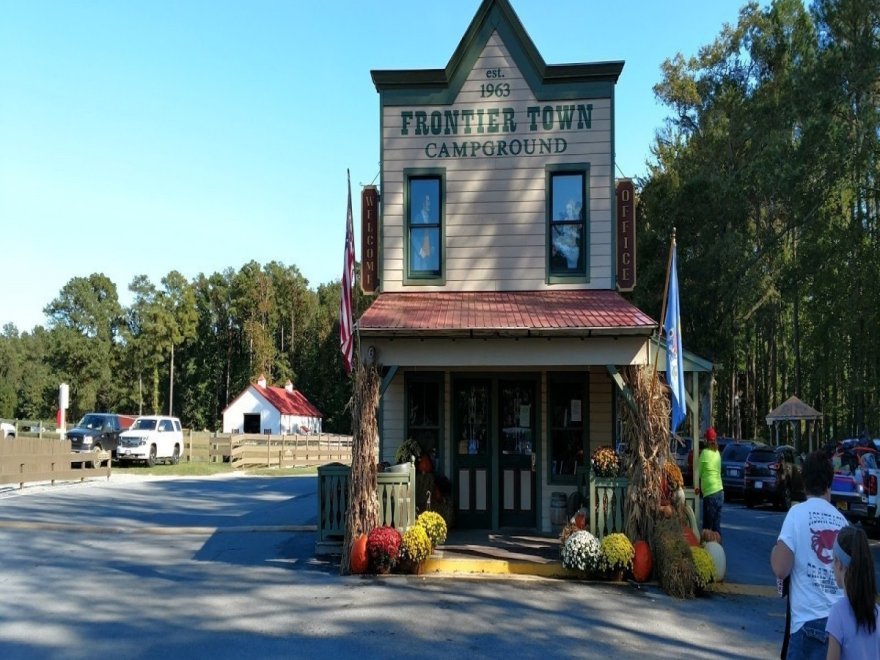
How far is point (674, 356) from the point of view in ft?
35.5

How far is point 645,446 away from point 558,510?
292cm

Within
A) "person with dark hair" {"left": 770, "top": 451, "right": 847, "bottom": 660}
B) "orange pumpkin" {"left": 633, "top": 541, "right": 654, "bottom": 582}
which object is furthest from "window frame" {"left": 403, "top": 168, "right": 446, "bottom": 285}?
"person with dark hair" {"left": 770, "top": 451, "right": 847, "bottom": 660}

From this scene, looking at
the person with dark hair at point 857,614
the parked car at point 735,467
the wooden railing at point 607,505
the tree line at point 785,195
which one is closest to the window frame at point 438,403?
the wooden railing at point 607,505

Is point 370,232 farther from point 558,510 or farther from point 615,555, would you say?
point 615,555

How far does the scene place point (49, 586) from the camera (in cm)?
1011

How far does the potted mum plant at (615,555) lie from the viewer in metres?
10.3

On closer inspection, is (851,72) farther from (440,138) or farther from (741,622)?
(741,622)

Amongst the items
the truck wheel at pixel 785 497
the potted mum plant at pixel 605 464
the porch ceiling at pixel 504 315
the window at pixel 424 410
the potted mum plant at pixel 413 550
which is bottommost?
the truck wheel at pixel 785 497

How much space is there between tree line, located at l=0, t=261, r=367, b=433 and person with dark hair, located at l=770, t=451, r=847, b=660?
206 feet

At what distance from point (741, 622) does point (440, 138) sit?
29.5 ft

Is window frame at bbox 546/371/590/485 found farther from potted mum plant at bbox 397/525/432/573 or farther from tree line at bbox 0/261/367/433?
tree line at bbox 0/261/367/433

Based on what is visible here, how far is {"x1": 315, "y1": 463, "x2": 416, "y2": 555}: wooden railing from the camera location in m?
11.1

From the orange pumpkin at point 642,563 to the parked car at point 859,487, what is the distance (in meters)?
7.88

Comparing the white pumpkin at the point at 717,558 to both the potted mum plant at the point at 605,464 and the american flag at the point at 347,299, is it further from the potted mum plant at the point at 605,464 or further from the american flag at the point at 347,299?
the american flag at the point at 347,299
